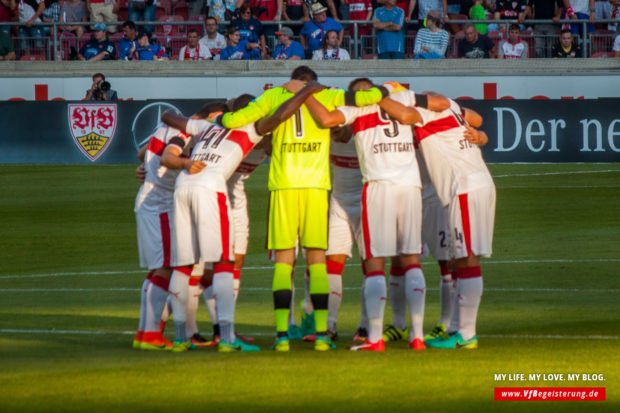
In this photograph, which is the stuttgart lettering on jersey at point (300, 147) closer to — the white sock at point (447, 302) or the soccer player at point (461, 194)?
the soccer player at point (461, 194)

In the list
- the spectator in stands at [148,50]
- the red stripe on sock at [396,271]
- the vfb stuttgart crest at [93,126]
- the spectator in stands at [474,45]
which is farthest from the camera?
the spectator in stands at [148,50]

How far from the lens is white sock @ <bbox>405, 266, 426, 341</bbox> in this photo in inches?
328

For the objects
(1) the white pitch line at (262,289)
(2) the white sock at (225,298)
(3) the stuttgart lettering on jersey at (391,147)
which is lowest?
(1) the white pitch line at (262,289)

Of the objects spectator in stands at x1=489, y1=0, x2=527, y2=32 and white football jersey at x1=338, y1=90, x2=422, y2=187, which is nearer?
white football jersey at x1=338, y1=90, x2=422, y2=187

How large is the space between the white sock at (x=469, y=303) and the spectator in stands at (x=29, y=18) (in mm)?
22175

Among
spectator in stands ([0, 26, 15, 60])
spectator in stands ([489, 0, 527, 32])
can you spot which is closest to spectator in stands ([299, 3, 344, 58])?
spectator in stands ([489, 0, 527, 32])

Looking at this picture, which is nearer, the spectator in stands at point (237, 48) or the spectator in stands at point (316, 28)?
the spectator in stands at point (316, 28)

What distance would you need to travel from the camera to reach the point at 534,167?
2475 centimetres

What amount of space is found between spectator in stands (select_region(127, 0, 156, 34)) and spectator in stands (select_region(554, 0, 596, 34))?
10484mm

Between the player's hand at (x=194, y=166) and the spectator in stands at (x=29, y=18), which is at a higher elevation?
the spectator in stands at (x=29, y=18)

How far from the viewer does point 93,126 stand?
25.0m

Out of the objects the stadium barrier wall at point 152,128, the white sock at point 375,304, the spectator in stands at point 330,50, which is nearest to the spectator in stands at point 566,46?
the stadium barrier wall at point 152,128

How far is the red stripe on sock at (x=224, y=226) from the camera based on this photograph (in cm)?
847

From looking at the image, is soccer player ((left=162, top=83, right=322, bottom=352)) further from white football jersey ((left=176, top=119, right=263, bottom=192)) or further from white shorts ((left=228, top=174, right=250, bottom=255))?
white shorts ((left=228, top=174, right=250, bottom=255))
